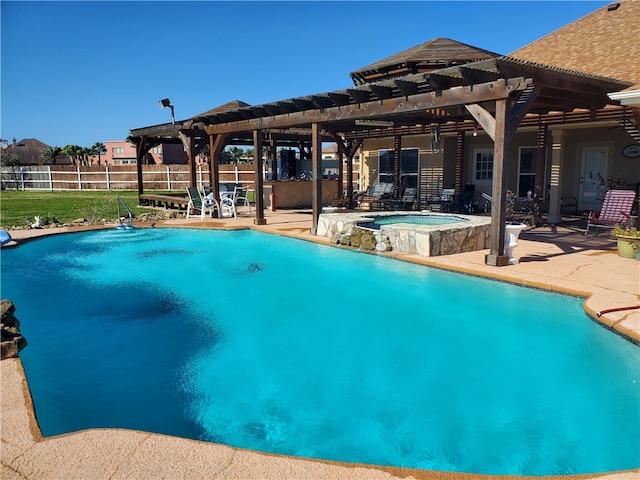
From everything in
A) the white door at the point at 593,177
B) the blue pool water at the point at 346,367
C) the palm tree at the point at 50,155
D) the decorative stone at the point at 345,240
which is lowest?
the blue pool water at the point at 346,367

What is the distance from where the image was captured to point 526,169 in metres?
14.3

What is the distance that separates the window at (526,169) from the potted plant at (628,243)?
22.2 ft

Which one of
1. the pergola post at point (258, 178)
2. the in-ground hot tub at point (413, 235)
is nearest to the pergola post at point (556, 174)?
the in-ground hot tub at point (413, 235)

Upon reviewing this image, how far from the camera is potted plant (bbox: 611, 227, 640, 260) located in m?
7.48

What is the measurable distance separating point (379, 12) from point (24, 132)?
194ft

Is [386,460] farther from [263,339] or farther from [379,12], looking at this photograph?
[379,12]

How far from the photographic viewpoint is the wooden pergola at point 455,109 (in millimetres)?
6988

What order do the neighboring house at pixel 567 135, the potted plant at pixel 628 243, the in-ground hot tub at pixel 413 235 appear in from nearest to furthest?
the potted plant at pixel 628 243, the in-ground hot tub at pixel 413 235, the neighboring house at pixel 567 135

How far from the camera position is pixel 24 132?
57.4 meters

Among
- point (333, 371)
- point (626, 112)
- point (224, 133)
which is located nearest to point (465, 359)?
point (333, 371)

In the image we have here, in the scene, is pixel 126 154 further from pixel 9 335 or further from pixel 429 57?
pixel 9 335

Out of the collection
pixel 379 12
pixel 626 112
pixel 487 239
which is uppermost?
pixel 379 12

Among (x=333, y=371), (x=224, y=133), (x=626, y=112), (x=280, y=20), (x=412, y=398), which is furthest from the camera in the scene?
(x=280, y=20)

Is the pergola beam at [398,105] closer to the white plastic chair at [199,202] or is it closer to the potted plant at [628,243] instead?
the white plastic chair at [199,202]
